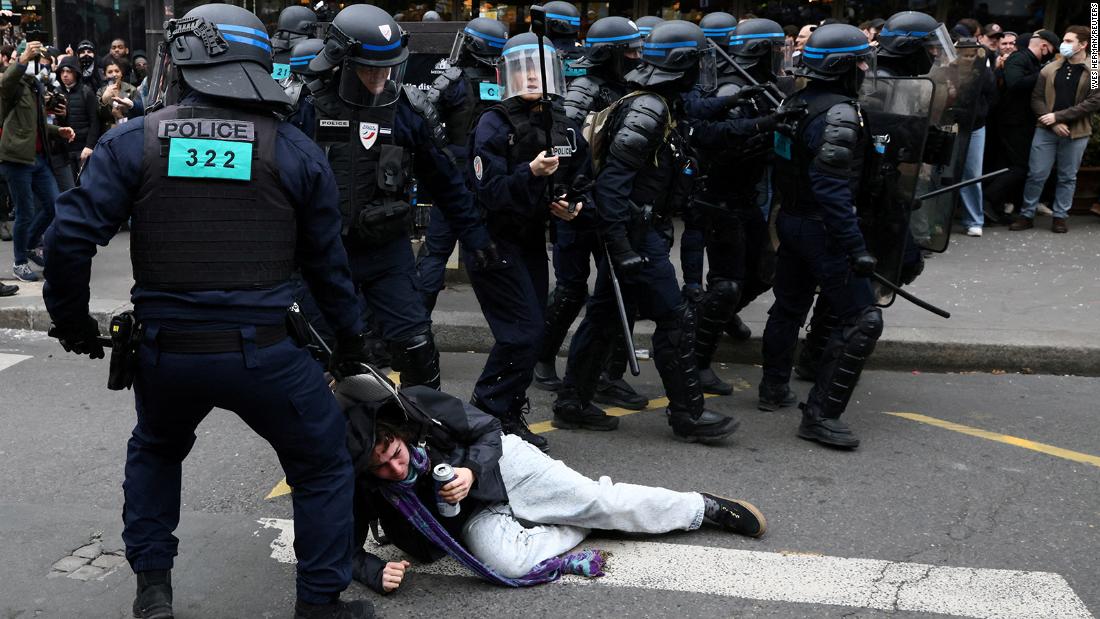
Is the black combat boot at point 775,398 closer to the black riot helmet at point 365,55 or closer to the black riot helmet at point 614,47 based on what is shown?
the black riot helmet at point 614,47

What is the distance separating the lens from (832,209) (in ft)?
16.6

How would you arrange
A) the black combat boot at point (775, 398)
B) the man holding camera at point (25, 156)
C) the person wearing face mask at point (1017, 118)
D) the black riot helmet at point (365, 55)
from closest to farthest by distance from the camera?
the black riot helmet at point (365, 55)
the black combat boot at point (775, 398)
the man holding camera at point (25, 156)
the person wearing face mask at point (1017, 118)

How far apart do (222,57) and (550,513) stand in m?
1.83

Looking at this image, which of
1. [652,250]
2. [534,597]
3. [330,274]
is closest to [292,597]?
[534,597]

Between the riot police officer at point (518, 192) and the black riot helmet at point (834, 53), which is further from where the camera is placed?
the black riot helmet at point (834, 53)

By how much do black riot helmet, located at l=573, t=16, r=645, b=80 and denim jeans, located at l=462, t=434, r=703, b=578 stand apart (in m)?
2.50

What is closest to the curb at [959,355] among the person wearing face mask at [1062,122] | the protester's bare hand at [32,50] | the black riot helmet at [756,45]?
the black riot helmet at [756,45]

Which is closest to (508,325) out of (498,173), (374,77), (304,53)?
(498,173)

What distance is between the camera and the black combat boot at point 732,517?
4086 mm

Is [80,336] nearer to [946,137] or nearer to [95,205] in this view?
[95,205]

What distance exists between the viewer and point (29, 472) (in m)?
4.84

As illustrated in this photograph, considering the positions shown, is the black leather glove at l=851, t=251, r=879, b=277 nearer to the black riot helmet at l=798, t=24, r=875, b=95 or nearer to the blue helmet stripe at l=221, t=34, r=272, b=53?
the black riot helmet at l=798, t=24, r=875, b=95

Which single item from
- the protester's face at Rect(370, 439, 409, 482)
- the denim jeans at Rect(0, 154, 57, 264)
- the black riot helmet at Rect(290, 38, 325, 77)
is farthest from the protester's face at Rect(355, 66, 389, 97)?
the denim jeans at Rect(0, 154, 57, 264)

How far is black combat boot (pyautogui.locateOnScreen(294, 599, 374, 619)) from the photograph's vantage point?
3.34 metres
